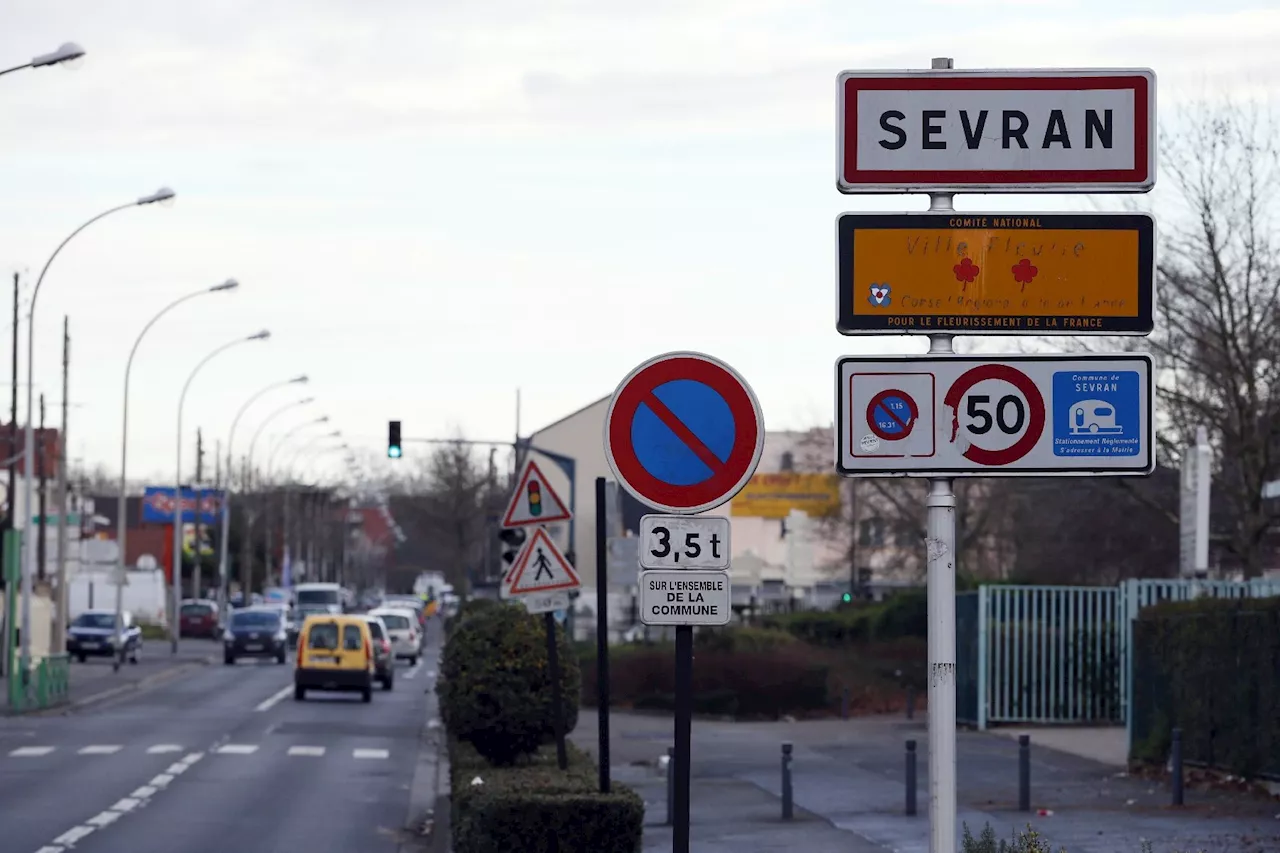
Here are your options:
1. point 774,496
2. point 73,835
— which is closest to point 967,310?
point 73,835

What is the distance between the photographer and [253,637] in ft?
199

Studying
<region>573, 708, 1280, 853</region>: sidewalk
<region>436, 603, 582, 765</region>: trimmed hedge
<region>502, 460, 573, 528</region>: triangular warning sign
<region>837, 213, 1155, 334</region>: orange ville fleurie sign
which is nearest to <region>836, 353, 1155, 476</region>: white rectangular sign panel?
<region>837, 213, 1155, 334</region>: orange ville fleurie sign

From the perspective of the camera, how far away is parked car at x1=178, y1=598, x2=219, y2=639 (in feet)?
276

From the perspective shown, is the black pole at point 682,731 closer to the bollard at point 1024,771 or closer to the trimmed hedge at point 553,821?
the trimmed hedge at point 553,821

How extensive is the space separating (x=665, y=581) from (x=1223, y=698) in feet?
51.6

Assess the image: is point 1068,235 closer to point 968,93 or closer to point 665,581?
point 968,93

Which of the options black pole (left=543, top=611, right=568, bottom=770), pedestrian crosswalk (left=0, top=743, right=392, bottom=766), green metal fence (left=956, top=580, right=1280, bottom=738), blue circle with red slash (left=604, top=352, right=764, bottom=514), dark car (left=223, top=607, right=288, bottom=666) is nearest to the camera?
blue circle with red slash (left=604, top=352, right=764, bottom=514)

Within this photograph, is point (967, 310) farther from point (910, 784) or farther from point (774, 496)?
point (774, 496)

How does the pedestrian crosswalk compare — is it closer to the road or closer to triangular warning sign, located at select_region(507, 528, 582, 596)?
the road

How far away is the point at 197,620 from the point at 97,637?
23.3 meters

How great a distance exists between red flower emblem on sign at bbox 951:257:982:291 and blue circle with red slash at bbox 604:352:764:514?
3.30 feet

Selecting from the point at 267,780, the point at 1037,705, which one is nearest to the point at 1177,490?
the point at 1037,705

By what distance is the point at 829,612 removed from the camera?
48656 millimetres

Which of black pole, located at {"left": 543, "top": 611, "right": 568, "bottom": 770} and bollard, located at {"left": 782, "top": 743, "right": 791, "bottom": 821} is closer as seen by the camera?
black pole, located at {"left": 543, "top": 611, "right": 568, "bottom": 770}
